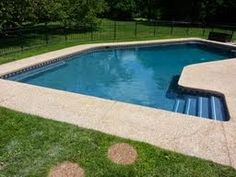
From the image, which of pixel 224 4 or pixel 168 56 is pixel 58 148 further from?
pixel 224 4

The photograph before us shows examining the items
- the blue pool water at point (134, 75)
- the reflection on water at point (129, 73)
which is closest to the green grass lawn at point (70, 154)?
the blue pool water at point (134, 75)

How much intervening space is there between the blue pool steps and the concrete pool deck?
0.99 ft

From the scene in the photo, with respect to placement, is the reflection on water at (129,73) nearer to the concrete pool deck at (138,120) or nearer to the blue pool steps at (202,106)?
the blue pool steps at (202,106)

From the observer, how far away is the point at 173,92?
468 inches

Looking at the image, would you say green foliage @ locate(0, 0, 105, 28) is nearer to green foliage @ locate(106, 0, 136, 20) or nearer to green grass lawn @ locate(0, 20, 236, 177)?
green grass lawn @ locate(0, 20, 236, 177)

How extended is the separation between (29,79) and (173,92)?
17.5ft

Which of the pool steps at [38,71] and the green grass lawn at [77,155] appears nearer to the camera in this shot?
the green grass lawn at [77,155]

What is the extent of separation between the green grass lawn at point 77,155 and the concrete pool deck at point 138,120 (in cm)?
34

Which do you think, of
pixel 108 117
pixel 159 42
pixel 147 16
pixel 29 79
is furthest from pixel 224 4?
pixel 108 117

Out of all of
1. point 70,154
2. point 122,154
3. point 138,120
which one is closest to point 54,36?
point 138,120

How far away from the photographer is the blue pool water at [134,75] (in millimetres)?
11065

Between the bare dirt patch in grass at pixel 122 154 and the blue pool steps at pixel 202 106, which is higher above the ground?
the bare dirt patch in grass at pixel 122 154

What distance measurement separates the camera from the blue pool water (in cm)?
1106

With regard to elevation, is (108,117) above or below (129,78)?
above
